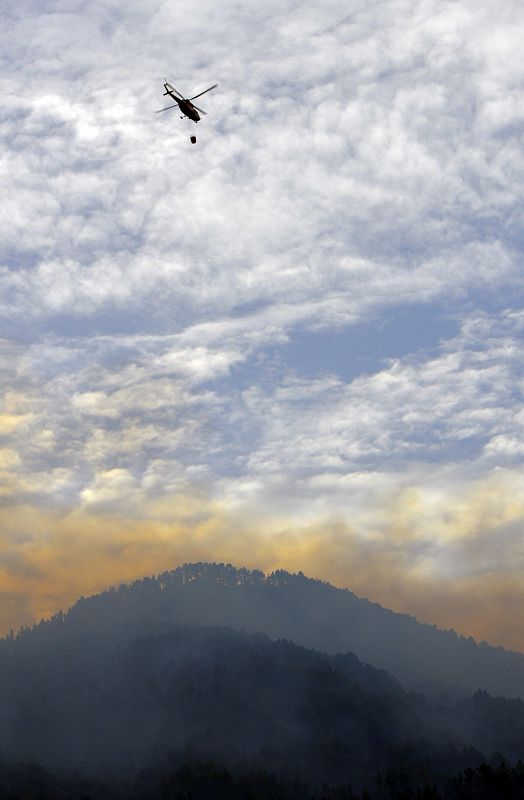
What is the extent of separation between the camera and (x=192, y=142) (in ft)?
474

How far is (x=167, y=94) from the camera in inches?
6024

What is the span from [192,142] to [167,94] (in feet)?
48.0

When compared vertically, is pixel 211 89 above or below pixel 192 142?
above

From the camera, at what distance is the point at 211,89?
481 feet

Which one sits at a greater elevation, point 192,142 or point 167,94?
point 167,94

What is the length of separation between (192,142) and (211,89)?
33.4ft
